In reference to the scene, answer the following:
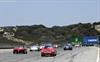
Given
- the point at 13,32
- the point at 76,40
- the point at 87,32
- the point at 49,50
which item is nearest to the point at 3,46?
the point at 76,40

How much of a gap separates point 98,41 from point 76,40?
701 cm

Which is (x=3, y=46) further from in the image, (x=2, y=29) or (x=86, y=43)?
(x=2, y=29)

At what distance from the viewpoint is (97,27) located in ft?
636

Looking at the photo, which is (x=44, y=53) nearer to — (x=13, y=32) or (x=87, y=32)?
(x=13, y=32)

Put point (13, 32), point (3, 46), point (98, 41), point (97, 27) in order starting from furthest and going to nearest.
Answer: point (97, 27), point (13, 32), point (98, 41), point (3, 46)

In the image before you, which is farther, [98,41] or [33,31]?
[33,31]

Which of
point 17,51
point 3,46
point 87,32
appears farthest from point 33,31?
point 17,51

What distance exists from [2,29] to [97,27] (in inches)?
1845

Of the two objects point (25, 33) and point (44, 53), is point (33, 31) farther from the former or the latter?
point (44, 53)

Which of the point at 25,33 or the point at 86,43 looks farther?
the point at 25,33

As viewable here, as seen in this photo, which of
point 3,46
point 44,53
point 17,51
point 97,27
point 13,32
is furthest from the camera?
point 97,27

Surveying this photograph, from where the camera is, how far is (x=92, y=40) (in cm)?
12588

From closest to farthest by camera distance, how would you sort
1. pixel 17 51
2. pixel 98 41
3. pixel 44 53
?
pixel 44 53 < pixel 17 51 < pixel 98 41

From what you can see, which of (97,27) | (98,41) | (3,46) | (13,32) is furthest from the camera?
(97,27)
